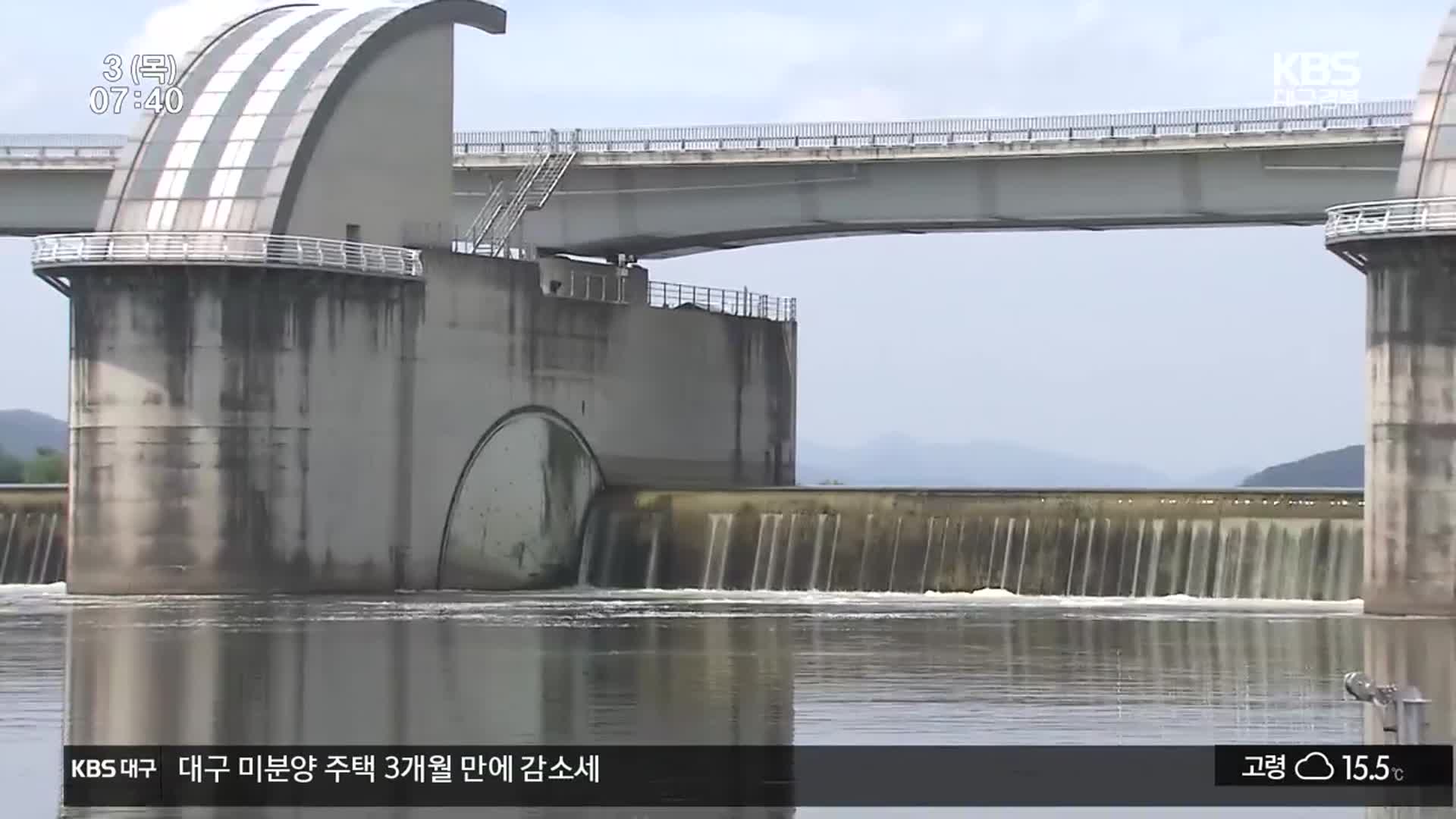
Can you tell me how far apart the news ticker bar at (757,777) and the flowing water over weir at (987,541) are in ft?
117

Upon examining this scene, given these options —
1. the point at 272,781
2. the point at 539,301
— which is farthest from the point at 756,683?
the point at 539,301

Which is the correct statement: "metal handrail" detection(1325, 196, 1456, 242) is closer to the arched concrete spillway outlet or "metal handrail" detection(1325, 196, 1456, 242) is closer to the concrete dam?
the concrete dam

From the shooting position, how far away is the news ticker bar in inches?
1091

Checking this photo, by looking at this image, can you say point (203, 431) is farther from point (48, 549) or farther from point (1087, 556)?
point (1087, 556)

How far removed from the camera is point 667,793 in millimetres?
27875

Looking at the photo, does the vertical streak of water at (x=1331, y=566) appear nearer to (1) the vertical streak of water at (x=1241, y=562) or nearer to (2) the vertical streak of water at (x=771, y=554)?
(1) the vertical streak of water at (x=1241, y=562)

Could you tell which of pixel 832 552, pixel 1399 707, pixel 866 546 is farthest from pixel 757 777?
pixel 832 552

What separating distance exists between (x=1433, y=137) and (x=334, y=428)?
89.4 ft

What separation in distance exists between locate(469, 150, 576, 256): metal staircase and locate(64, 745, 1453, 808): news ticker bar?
173ft

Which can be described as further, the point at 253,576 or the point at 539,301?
the point at 539,301

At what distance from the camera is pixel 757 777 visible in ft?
96.7

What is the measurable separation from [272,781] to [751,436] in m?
63.7

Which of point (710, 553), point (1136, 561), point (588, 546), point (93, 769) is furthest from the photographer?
point (588, 546)

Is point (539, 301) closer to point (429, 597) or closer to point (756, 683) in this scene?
point (429, 597)
